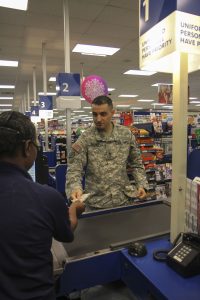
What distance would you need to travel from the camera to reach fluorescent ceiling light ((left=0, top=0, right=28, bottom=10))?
13.4 ft

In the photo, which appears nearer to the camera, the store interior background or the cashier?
the cashier

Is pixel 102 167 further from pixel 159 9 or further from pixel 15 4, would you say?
pixel 15 4

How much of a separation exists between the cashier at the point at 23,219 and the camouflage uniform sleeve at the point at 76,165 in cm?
100

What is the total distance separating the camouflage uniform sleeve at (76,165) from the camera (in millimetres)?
2070

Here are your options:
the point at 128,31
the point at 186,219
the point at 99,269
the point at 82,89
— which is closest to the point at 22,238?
the point at 99,269

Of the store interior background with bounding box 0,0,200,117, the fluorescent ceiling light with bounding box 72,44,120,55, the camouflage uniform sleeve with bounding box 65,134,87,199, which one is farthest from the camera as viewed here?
the fluorescent ceiling light with bounding box 72,44,120,55


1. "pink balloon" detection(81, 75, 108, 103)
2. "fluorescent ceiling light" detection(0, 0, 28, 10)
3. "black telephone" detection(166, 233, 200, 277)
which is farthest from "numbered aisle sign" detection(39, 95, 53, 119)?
"black telephone" detection(166, 233, 200, 277)

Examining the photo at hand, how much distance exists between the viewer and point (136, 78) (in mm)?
10172

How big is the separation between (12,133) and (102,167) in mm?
1268

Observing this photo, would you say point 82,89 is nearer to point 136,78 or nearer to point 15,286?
point 15,286

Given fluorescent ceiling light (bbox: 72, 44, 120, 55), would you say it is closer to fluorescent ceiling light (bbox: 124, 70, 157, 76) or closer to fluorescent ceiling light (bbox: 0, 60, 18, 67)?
fluorescent ceiling light (bbox: 0, 60, 18, 67)

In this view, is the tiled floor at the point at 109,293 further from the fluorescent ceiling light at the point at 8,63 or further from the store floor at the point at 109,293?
the fluorescent ceiling light at the point at 8,63

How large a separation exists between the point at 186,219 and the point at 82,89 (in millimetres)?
3252

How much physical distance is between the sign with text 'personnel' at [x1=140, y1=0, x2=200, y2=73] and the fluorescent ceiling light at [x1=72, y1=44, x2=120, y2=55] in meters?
5.14
